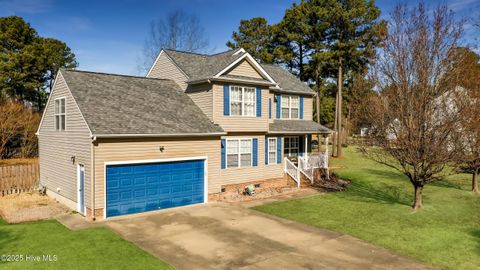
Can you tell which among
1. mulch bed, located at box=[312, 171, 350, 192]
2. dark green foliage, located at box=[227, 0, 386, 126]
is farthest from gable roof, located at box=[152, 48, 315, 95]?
dark green foliage, located at box=[227, 0, 386, 126]

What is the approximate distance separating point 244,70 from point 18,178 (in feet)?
46.8

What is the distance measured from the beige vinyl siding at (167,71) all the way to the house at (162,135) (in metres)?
0.06

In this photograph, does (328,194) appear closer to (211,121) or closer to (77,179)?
(211,121)

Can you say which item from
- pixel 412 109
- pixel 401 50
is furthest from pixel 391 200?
pixel 401 50

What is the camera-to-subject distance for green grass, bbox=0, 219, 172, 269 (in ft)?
30.2

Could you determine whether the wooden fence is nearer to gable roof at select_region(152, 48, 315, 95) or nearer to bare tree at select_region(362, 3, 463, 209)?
gable roof at select_region(152, 48, 315, 95)

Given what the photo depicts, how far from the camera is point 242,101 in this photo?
64.0 ft

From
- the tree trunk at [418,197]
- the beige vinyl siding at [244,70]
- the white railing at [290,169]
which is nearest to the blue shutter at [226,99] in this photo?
the beige vinyl siding at [244,70]

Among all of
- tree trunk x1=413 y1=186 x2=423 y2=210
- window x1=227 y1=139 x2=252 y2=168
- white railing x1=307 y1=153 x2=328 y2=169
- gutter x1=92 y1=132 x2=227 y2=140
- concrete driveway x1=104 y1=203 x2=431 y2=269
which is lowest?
concrete driveway x1=104 y1=203 x2=431 y2=269

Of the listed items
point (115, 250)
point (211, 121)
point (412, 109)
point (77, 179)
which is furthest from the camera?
point (211, 121)

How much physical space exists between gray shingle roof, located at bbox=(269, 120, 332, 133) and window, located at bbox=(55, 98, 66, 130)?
1173 centimetres

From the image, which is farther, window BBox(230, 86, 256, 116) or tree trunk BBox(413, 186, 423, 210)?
window BBox(230, 86, 256, 116)

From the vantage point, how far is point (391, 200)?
18094 millimetres

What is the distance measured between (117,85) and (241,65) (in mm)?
6984
